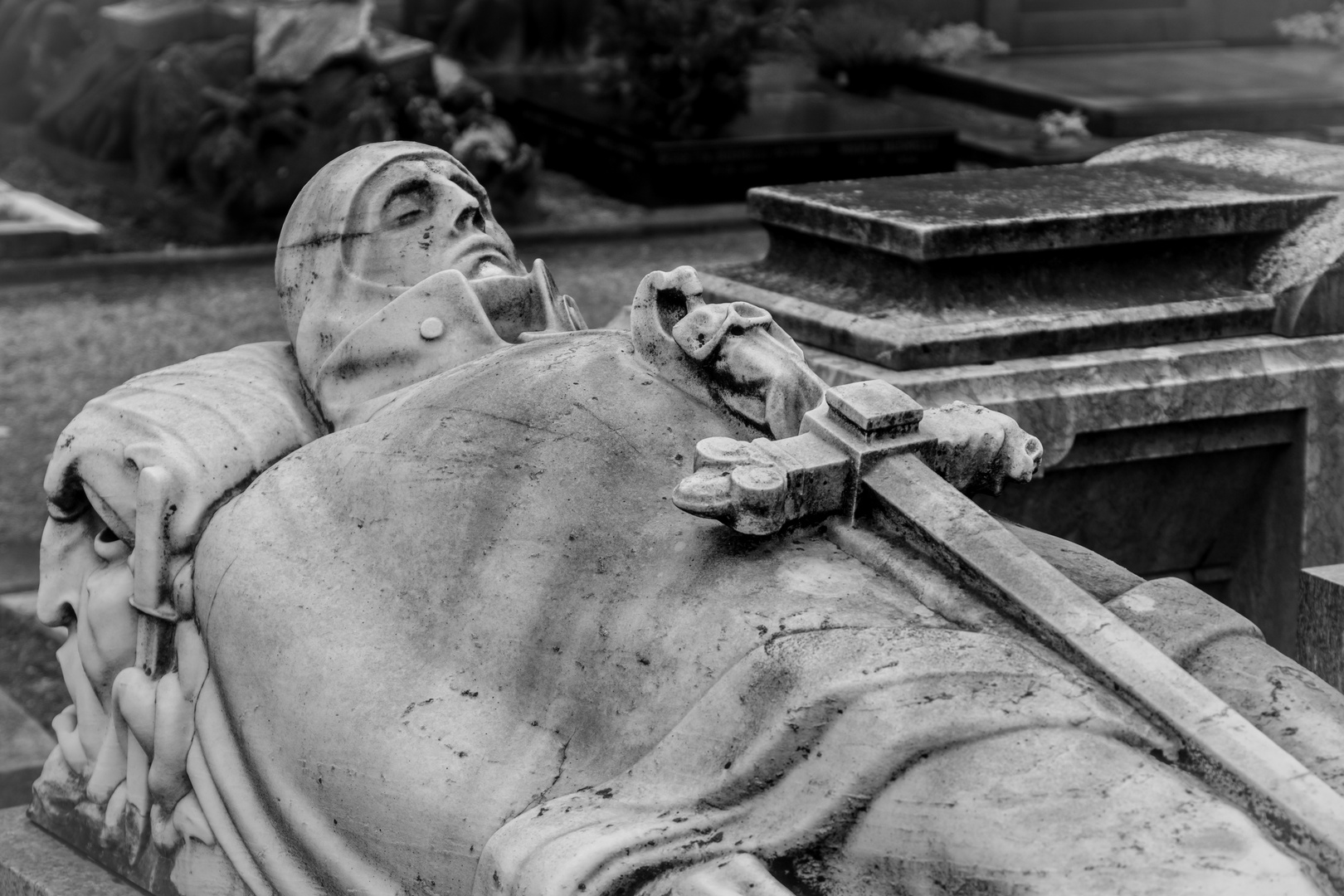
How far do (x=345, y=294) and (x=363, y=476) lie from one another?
470 millimetres

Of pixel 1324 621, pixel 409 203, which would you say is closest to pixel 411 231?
pixel 409 203

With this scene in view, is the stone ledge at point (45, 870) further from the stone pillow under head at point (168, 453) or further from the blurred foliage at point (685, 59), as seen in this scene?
the blurred foliage at point (685, 59)

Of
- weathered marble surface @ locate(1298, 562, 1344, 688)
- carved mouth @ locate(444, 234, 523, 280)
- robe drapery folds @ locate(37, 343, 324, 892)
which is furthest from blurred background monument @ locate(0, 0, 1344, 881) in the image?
robe drapery folds @ locate(37, 343, 324, 892)

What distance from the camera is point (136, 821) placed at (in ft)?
10.2

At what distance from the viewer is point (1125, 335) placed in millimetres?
4039

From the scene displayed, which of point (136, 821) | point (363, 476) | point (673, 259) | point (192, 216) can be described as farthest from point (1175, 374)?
point (192, 216)

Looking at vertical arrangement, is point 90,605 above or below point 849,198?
below

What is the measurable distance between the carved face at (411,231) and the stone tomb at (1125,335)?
3.08 ft

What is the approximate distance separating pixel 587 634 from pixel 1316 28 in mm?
13604

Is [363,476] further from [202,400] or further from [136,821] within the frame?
[136,821]

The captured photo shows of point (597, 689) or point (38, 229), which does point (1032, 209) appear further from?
point (38, 229)

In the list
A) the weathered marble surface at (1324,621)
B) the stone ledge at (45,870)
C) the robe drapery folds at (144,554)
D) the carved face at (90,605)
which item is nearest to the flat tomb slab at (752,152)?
the weathered marble surface at (1324,621)

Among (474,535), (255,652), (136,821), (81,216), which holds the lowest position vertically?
(81,216)

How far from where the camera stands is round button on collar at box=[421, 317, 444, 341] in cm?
315
